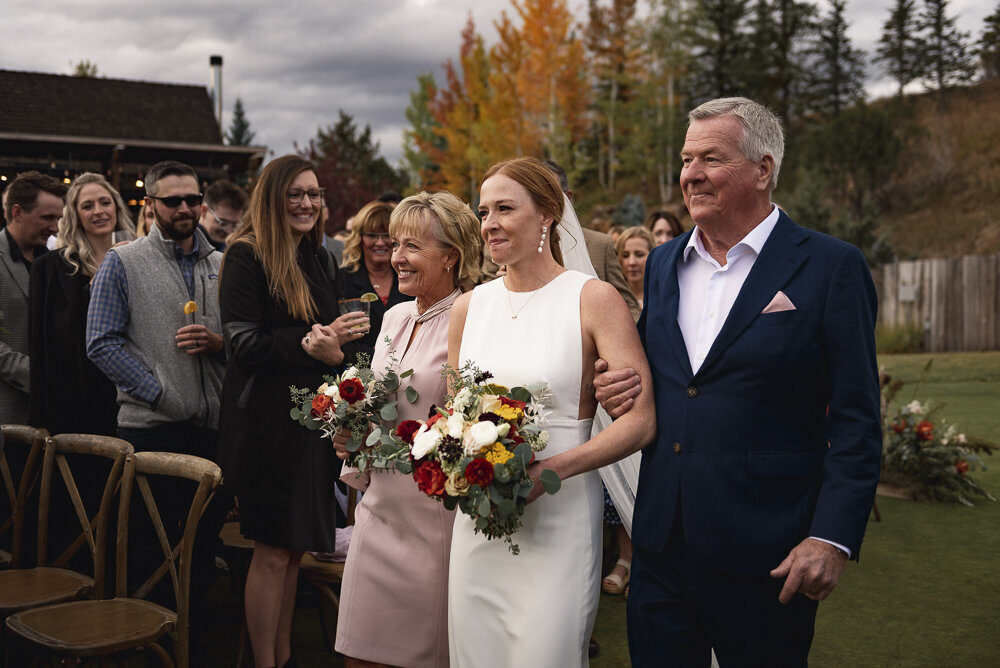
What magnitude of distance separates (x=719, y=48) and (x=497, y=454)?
44.9m

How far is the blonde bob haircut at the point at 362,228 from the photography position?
6.11 m

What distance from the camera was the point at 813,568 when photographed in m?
2.09

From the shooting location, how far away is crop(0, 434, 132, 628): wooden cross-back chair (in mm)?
3541

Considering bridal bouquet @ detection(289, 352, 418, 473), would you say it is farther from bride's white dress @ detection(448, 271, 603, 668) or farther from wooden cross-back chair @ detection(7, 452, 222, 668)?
wooden cross-back chair @ detection(7, 452, 222, 668)

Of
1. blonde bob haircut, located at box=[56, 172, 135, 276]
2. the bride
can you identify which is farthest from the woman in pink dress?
blonde bob haircut, located at box=[56, 172, 135, 276]

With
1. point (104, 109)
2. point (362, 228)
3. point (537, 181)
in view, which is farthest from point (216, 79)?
point (537, 181)

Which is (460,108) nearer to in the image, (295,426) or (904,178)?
(904,178)

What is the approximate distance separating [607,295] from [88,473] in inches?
129

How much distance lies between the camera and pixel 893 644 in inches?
179

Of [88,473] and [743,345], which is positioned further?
[88,473]

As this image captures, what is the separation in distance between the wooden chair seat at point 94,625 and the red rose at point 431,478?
1.61m

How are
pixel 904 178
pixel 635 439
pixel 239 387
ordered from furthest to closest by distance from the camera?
pixel 904 178
pixel 239 387
pixel 635 439

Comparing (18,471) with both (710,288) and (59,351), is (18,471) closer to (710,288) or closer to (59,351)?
(59,351)

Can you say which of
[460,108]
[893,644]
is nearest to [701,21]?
[460,108]
